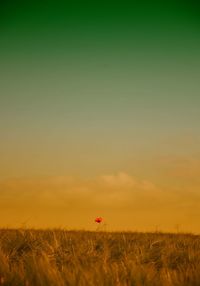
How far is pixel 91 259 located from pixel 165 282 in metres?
2.15

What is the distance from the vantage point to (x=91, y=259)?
7664 millimetres

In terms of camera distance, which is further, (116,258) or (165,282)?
(116,258)

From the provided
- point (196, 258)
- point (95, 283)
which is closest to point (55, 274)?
point (95, 283)

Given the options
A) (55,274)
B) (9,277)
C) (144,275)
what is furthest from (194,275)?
(9,277)

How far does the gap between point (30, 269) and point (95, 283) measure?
4.28 feet

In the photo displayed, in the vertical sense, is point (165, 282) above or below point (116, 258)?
below

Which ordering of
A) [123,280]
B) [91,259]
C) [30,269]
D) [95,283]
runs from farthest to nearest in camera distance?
[91,259]
[30,269]
[123,280]
[95,283]

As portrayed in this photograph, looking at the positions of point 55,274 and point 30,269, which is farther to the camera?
point 30,269

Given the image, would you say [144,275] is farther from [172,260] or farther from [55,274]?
[172,260]

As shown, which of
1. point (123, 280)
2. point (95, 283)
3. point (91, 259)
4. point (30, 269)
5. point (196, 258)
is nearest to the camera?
point (95, 283)

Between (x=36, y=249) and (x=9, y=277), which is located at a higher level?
(x=36, y=249)

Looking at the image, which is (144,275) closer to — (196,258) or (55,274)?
(55,274)

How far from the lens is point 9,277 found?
6.15 m

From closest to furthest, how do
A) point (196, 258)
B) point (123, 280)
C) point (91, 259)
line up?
point (123, 280), point (91, 259), point (196, 258)
